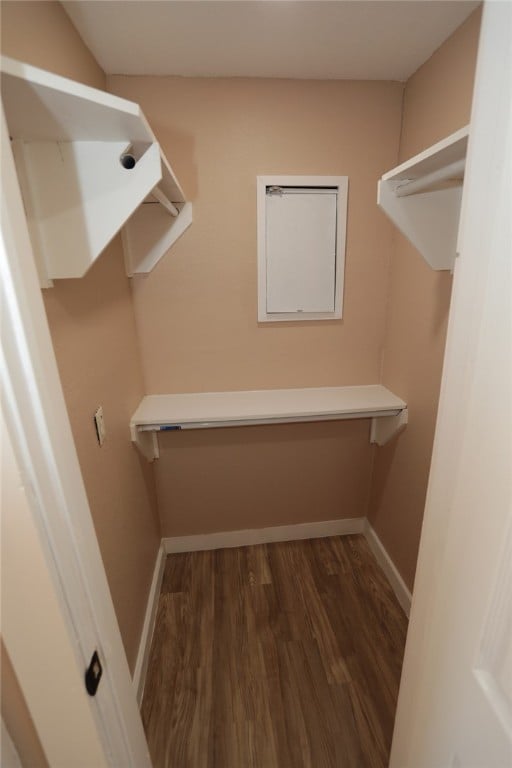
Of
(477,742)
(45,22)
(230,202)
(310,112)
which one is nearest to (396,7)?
(310,112)

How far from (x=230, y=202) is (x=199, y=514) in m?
1.63

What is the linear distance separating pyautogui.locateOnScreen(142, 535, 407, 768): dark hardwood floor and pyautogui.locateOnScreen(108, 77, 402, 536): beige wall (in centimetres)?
27

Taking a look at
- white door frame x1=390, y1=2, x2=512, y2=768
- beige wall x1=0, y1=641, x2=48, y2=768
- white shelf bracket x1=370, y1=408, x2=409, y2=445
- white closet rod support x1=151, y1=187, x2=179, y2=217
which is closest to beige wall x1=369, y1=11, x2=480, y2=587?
white shelf bracket x1=370, y1=408, x2=409, y2=445

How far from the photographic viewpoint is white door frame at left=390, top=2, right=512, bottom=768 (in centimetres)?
46

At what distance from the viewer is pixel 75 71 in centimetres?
107

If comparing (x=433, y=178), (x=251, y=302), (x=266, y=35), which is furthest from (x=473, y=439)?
(x=266, y=35)

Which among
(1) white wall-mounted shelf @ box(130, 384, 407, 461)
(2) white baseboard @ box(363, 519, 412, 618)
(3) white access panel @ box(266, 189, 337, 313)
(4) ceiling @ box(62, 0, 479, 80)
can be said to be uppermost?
(4) ceiling @ box(62, 0, 479, 80)

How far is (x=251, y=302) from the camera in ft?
5.48

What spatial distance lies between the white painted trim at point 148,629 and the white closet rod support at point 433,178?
6.38ft

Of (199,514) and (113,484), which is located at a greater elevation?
(113,484)

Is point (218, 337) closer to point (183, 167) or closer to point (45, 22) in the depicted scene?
point (183, 167)

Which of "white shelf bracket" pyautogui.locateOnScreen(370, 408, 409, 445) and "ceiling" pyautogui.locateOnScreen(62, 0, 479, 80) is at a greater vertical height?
"ceiling" pyautogui.locateOnScreen(62, 0, 479, 80)

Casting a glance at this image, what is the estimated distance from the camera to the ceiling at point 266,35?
3.32 ft

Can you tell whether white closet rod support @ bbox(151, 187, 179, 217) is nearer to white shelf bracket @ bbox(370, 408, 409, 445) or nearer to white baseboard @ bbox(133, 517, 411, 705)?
white shelf bracket @ bbox(370, 408, 409, 445)
